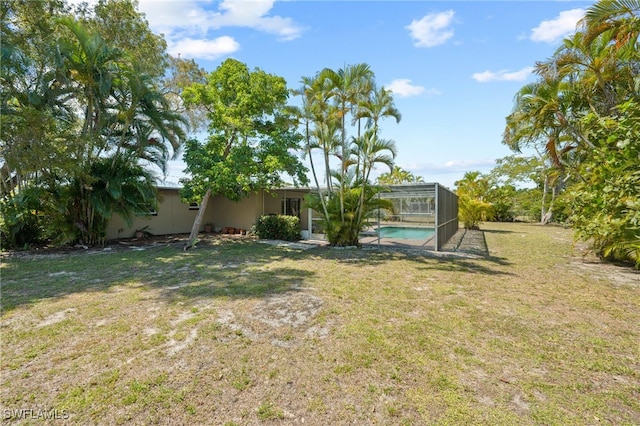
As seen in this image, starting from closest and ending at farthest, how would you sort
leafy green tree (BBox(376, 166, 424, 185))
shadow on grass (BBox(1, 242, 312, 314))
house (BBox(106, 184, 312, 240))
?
shadow on grass (BBox(1, 242, 312, 314))
house (BBox(106, 184, 312, 240))
leafy green tree (BBox(376, 166, 424, 185))

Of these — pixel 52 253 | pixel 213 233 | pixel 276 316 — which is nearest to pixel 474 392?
pixel 276 316

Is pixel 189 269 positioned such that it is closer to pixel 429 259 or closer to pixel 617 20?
pixel 429 259

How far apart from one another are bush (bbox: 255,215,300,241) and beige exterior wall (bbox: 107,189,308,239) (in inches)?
32.2

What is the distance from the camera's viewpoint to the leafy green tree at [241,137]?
9664 mm

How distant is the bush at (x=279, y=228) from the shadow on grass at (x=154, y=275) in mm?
3538

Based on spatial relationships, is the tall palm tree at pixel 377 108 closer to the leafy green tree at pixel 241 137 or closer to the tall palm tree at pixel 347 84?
the tall palm tree at pixel 347 84

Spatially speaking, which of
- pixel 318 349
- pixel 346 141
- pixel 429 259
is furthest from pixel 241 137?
pixel 318 349

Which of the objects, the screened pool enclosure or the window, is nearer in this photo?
the screened pool enclosure

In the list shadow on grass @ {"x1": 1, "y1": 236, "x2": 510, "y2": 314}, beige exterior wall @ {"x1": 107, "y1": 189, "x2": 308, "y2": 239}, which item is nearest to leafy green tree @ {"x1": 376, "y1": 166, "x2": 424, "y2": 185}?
beige exterior wall @ {"x1": 107, "y1": 189, "x2": 308, "y2": 239}

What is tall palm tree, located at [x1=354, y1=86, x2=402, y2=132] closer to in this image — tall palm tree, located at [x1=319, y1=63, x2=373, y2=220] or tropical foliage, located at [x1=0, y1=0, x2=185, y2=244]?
tall palm tree, located at [x1=319, y1=63, x2=373, y2=220]

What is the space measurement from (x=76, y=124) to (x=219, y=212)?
7.04 metres

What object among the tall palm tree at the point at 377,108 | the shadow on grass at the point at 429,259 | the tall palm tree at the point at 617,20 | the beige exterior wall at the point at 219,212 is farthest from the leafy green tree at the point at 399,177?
the tall palm tree at the point at 617,20

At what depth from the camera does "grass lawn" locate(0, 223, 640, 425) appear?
2.36 m

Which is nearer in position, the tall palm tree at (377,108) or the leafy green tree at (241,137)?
the tall palm tree at (377,108)
